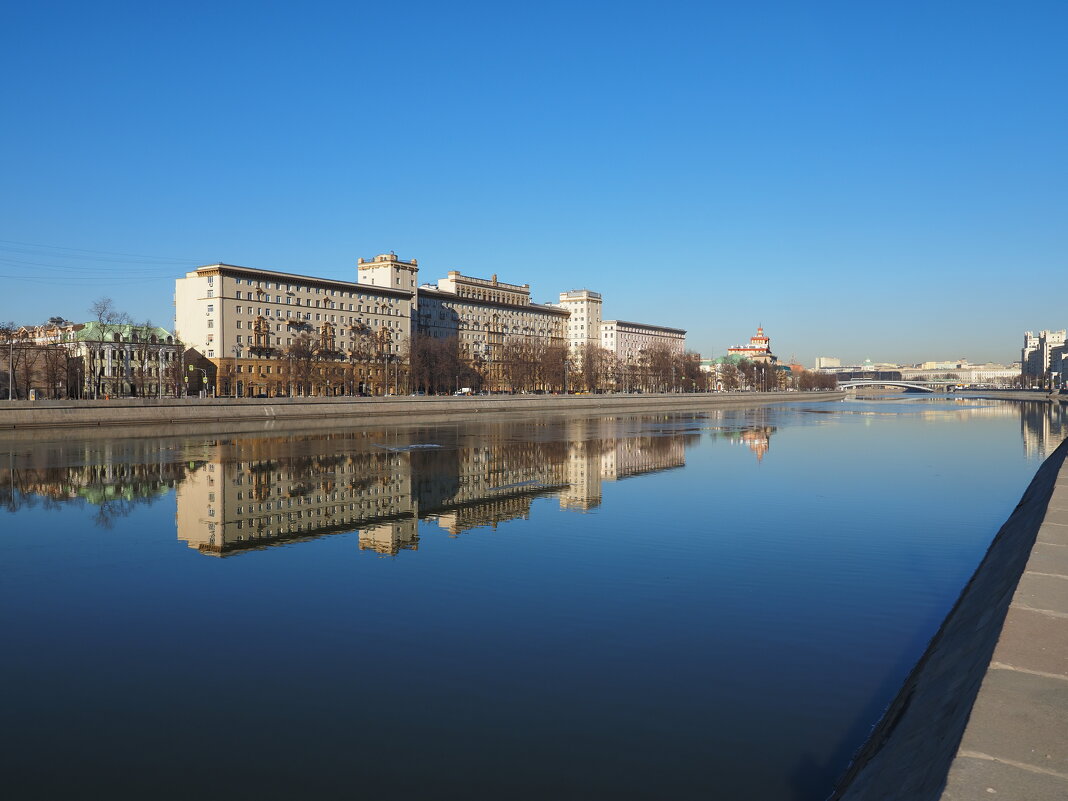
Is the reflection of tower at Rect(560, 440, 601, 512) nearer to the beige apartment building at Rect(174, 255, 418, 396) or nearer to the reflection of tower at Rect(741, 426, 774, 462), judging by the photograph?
the reflection of tower at Rect(741, 426, 774, 462)

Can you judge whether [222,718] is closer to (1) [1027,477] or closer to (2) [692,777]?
(2) [692,777]

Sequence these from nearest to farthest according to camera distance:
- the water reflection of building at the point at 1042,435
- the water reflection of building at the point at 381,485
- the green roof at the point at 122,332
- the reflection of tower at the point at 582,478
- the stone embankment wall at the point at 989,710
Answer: the stone embankment wall at the point at 989,710 < the water reflection of building at the point at 381,485 < the reflection of tower at the point at 582,478 < the water reflection of building at the point at 1042,435 < the green roof at the point at 122,332

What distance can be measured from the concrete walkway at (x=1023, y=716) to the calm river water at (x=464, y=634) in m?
1.96

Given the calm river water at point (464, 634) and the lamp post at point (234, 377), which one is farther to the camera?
the lamp post at point (234, 377)

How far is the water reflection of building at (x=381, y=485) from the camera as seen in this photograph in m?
19.9

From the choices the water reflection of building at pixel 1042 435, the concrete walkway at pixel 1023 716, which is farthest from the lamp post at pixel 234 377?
the concrete walkway at pixel 1023 716

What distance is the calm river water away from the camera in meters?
7.45

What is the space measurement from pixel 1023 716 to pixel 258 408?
65372mm

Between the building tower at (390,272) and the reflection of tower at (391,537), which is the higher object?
the building tower at (390,272)

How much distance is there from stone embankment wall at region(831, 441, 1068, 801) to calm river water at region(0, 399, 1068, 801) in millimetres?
855

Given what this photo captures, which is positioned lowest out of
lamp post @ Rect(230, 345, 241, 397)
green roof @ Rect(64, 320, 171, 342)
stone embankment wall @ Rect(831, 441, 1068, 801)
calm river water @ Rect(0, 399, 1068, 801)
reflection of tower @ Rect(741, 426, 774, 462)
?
calm river water @ Rect(0, 399, 1068, 801)

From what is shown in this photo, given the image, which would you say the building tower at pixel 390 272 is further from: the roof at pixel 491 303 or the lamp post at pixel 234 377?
the lamp post at pixel 234 377

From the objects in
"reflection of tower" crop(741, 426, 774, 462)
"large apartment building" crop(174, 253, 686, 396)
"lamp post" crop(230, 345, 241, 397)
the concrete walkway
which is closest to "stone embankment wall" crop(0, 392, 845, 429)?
"large apartment building" crop(174, 253, 686, 396)

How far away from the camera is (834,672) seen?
9617mm
